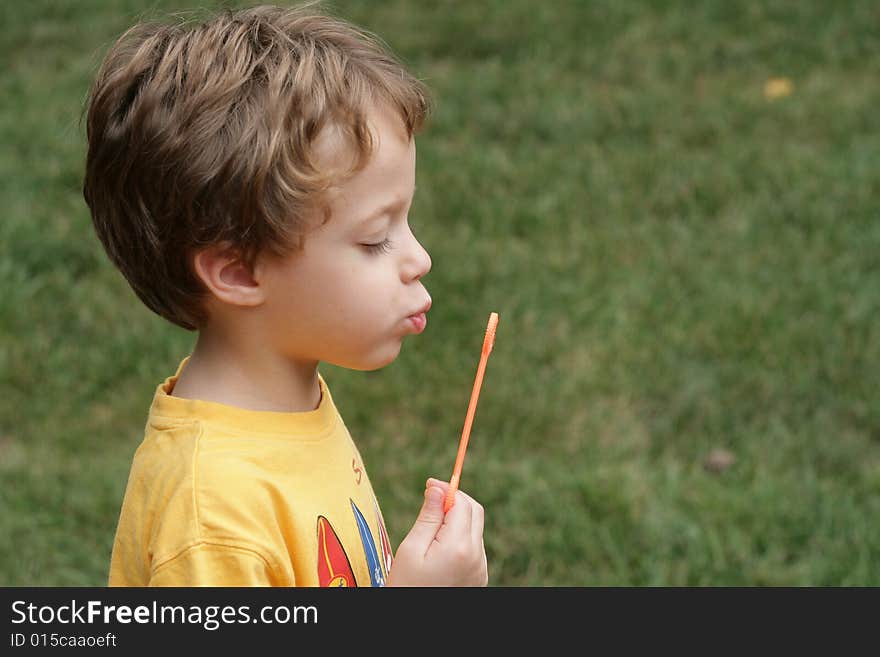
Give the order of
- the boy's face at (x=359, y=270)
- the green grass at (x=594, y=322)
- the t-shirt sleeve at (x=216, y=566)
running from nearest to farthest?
1. the t-shirt sleeve at (x=216, y=566)
2. the boy's face at (x=359, y=270)
3. the green grass at (x=594, y=322)

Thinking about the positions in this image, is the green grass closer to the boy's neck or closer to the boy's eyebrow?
the boy's neck

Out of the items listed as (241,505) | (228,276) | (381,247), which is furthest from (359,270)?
(241,505)

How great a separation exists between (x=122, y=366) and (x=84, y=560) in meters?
0.79

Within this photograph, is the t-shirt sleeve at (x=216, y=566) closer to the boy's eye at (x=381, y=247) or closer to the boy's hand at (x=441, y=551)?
the boy's hand at (x=441, y=551)

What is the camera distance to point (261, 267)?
158cm

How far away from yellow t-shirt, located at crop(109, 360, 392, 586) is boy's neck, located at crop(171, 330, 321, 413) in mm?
30

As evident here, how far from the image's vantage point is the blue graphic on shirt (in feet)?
5.52

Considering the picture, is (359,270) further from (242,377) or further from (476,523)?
(476,523)

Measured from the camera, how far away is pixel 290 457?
63.1 inches

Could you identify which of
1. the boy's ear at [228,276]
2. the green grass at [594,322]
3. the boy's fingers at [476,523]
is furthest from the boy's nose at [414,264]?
the green grass at [594,322]

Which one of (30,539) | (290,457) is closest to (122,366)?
(30,539)

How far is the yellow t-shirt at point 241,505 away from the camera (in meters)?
1.45

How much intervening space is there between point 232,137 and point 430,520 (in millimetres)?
548
